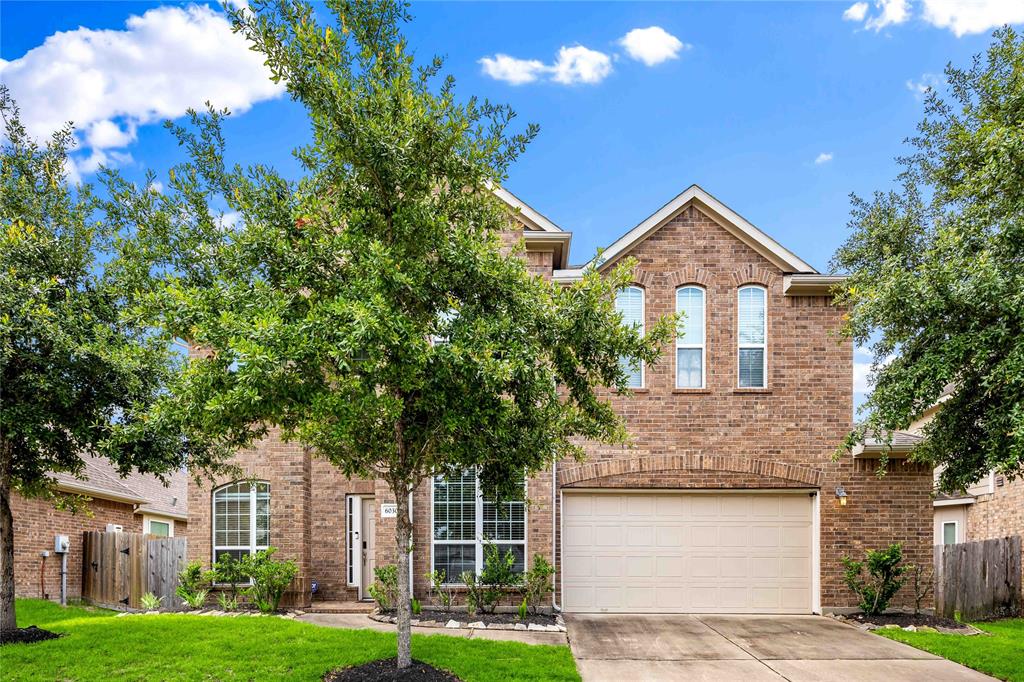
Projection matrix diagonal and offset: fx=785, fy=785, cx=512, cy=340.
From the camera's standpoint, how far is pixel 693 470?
47.1 feet

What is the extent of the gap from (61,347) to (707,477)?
1053 centimetres

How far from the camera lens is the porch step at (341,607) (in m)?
13.6

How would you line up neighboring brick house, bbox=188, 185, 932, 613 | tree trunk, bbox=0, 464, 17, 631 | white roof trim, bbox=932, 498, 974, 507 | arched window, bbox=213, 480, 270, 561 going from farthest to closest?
1. white roof trim, bbox=932, 498, 974, 507
2. arched window, bbox=213, 480, 270, 561
3. neighboring brick house, bbox=188, 185, 932, 613
4. tree trunk, bbox=0, 464, 17, 631

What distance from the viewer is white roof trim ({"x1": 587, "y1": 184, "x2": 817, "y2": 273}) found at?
1455 centimetres

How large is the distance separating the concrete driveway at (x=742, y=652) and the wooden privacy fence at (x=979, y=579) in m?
2.98

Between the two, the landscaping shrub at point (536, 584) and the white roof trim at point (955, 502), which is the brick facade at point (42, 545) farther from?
the white roof trim at point (955, 502)

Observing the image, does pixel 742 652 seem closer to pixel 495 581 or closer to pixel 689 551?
pixel 689 551

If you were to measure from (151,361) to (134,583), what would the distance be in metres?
10.3

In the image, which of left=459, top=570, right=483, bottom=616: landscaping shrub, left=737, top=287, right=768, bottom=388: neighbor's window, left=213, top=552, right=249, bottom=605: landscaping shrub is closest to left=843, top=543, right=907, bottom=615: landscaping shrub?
left=737, top=287, right=768, bottom=388: neighbor's window

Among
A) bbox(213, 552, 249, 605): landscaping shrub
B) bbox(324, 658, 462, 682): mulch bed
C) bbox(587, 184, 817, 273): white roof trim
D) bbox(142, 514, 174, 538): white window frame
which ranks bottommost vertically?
bbox(142, 514, 174, 538): white window frame

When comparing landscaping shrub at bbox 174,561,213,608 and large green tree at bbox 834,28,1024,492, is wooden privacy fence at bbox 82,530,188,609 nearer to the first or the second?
landscaping shrub at bbox 174,561,213,608

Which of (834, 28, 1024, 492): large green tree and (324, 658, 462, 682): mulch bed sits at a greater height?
(834, 28, 1024, 492): large green tree

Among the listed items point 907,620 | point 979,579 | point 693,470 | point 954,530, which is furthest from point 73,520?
point 954,530

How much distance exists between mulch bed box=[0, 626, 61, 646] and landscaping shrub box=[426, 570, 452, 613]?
5.60 metres
